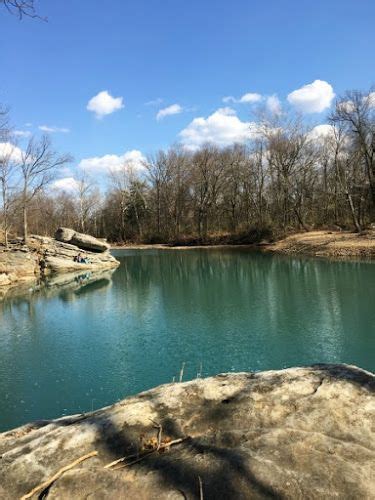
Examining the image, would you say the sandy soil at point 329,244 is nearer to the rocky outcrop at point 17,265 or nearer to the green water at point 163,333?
the green water at point 163,333

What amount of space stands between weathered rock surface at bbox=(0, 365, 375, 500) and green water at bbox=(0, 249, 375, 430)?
205 inches

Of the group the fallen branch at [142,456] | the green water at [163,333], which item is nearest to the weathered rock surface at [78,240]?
the green water at [163,333]

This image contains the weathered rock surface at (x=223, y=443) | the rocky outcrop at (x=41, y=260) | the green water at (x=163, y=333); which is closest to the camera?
the weathered rock surface at (x=223, y=443)

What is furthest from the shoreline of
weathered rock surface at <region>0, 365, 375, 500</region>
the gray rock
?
weathered rock surface at <region>0, 365, 375, 500</region>

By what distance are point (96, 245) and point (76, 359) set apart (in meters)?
27.6

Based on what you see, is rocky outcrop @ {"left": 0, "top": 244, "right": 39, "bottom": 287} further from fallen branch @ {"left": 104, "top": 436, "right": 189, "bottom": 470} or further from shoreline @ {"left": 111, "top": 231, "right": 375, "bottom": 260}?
fallen branch @ {"left": 104, "top": 436, "right": 189, "bottom": 470}

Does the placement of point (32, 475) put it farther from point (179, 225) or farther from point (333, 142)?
point (179, 225)

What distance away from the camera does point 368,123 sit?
37.6 m

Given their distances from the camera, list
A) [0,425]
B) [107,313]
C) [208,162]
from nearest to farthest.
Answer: [0,425] → [107,313] → [208,162]

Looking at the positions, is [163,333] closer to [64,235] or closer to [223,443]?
[223,443]

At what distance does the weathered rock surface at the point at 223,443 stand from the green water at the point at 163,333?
205 inches

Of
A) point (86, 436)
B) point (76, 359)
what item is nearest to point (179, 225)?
point (76, 359)

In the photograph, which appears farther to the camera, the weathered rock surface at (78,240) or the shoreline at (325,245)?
the weathered rock surface at (78,240)

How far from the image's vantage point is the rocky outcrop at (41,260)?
2855 cm
